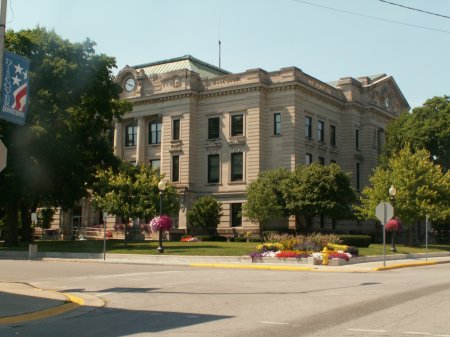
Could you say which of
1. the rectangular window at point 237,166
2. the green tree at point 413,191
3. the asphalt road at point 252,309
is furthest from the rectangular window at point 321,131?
the asphalt road at point 252,309

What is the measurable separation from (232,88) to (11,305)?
143 feet

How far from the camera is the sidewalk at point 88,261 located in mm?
11836

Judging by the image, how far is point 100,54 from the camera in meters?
43.9

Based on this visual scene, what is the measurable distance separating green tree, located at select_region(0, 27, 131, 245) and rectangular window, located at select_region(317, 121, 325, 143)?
20.2 metres

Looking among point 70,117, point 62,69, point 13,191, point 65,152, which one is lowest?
point 13,191

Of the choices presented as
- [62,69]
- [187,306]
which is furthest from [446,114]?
[187,306]

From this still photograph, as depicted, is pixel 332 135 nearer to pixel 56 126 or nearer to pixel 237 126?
pixel 237 126

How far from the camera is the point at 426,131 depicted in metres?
57.4

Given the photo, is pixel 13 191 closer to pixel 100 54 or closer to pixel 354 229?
pixel 100 54

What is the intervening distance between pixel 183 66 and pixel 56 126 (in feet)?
74.9

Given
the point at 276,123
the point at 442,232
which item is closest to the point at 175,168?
the point at 276,123

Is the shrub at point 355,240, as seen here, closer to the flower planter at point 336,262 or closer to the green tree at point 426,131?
the flower planter at point 336,262

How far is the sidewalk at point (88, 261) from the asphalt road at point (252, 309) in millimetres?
509

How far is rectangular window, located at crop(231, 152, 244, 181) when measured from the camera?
54.4 metres
